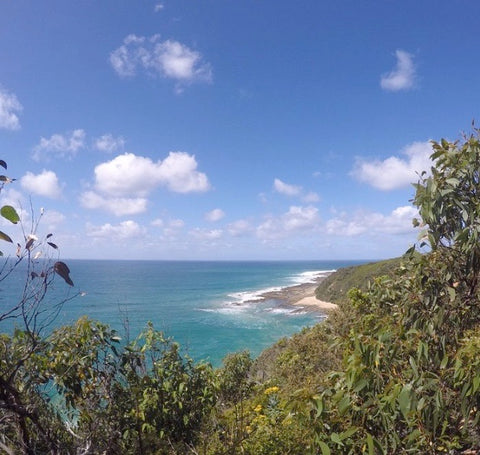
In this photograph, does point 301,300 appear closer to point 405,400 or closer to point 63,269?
point 405,400

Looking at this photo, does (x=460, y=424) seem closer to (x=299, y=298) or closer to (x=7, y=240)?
(x=7, y=240)

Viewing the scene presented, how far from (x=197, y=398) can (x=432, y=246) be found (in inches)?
167

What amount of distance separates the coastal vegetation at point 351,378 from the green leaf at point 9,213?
395 mm

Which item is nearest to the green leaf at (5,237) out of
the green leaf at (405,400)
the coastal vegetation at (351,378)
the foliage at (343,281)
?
the coastal vegetation at (351,378)

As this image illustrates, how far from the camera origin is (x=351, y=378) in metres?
2.20

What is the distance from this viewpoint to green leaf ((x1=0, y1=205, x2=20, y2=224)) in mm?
1363

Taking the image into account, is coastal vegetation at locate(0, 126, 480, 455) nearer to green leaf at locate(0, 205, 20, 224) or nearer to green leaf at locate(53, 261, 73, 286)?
green leaf at locate(53, 261, 73, 286)

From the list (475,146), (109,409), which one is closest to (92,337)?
(109,409)

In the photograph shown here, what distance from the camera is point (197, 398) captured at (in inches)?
217

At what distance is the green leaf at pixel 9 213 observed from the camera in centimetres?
136

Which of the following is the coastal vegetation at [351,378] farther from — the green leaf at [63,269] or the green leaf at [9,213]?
the green leaf at [9,213]

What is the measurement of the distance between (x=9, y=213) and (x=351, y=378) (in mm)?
2056

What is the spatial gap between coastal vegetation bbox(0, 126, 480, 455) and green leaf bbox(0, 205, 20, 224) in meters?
A: 0.39

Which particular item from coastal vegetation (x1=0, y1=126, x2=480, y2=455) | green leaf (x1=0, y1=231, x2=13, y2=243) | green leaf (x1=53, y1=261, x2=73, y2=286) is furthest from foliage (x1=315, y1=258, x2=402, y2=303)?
green leaf (x1=0, y1=231, x2=13, y2=243)
